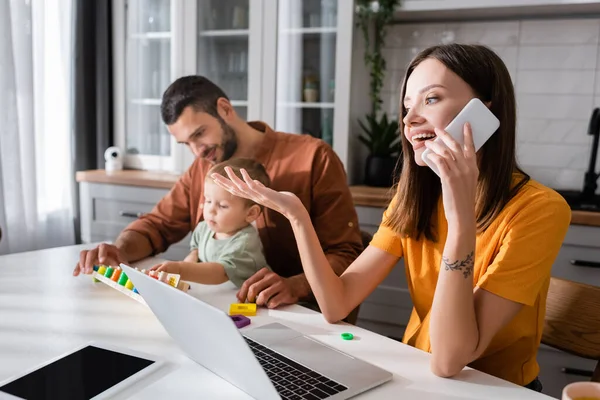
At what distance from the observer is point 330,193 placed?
1.72 meters

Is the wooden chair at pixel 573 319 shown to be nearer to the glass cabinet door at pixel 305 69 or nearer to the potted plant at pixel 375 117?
the potted plant at pixel 375 117

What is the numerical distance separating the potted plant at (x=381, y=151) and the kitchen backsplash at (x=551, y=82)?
543 mm

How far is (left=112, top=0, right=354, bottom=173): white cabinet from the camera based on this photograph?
8.84 ft

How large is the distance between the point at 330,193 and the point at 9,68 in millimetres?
1711

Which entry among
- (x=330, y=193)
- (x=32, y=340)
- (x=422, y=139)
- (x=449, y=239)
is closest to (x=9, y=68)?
(x=330, y=193)

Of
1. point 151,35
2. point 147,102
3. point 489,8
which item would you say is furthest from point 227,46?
point 489,8

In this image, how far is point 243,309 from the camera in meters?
1.20

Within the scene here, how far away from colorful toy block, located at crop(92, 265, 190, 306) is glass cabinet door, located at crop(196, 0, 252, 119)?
5.38 ft

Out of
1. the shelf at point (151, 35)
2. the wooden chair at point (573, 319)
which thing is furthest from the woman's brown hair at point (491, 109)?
the shelf at point (151, 35)

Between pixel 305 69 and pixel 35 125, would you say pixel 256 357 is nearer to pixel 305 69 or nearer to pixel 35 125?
pixel 305 69

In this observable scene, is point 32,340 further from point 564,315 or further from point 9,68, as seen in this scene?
point 9,68

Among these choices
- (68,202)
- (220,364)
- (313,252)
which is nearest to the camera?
(220,364)

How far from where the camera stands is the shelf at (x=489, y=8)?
237 cm

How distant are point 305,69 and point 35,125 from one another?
1.32m
